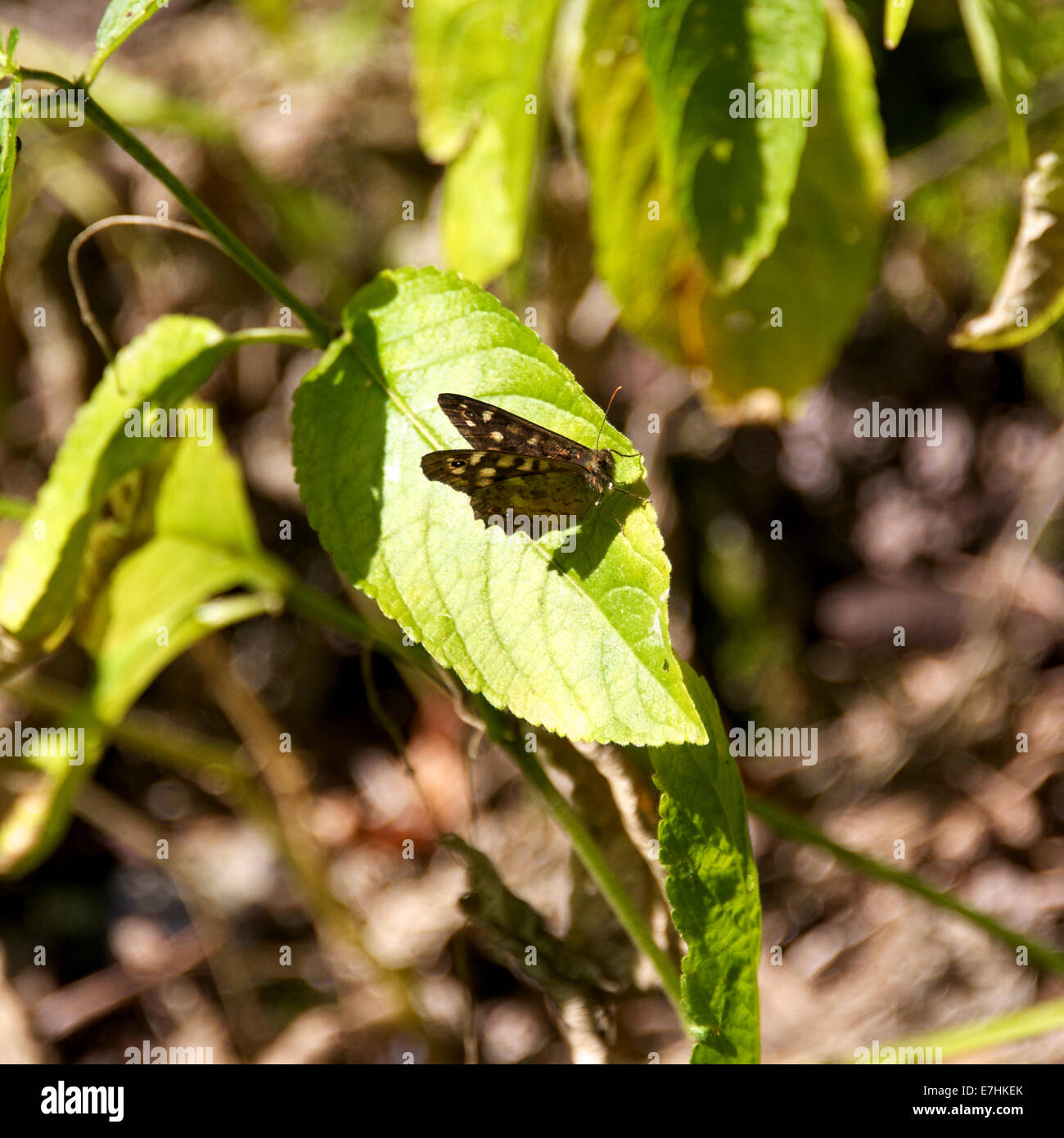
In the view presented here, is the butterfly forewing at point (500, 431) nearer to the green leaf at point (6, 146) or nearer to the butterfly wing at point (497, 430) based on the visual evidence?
the butterfly wing at point (497, 430)

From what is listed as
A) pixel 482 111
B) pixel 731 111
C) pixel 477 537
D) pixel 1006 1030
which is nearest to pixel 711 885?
pixel 477 537

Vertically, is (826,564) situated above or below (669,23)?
below

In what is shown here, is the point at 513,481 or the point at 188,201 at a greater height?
the point at 188,201

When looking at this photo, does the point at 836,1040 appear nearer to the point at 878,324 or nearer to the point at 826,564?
the point at 826,564

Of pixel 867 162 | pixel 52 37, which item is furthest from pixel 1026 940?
pixel 52 37

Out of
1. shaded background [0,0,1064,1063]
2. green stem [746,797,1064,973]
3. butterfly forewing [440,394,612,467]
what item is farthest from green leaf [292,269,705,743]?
shaded background [0,0,1064,1063]

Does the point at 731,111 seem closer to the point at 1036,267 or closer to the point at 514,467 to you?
the point at 1036,267
